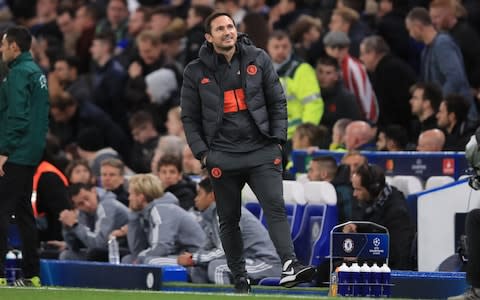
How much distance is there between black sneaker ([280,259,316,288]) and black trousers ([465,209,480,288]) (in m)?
1.28

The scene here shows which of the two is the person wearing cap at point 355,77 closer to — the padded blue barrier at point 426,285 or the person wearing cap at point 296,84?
the person wearing cap at point 296,84

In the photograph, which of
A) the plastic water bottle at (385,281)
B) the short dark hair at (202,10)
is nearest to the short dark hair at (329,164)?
the plastic water bottle at (385,281)

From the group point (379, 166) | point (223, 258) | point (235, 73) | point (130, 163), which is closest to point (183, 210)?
point (223, 258)

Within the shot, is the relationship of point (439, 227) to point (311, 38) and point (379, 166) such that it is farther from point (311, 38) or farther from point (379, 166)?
point (311, 38)

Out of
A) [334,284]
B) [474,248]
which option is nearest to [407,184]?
[334,284]

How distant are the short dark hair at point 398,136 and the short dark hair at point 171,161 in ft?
7.70

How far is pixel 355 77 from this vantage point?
19.5 meters

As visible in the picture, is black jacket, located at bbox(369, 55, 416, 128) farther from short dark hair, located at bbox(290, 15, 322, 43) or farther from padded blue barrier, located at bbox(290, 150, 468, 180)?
padded blue barrier, located at bbox(290, 150, 468, 180)

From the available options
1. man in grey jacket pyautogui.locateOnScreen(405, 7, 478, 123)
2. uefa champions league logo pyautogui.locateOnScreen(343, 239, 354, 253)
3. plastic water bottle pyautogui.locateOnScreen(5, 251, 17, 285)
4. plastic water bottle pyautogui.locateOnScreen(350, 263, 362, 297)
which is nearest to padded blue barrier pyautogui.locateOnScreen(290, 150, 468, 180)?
man in grey jacket pyautogui.locateOnScreen(405, 7, 478, 123)

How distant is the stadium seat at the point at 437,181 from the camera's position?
629 inches

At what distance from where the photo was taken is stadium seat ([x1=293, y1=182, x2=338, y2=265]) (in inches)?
601

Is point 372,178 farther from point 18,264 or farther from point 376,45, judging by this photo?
point 376,45

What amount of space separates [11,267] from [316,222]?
315cm

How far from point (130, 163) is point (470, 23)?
496 cm
